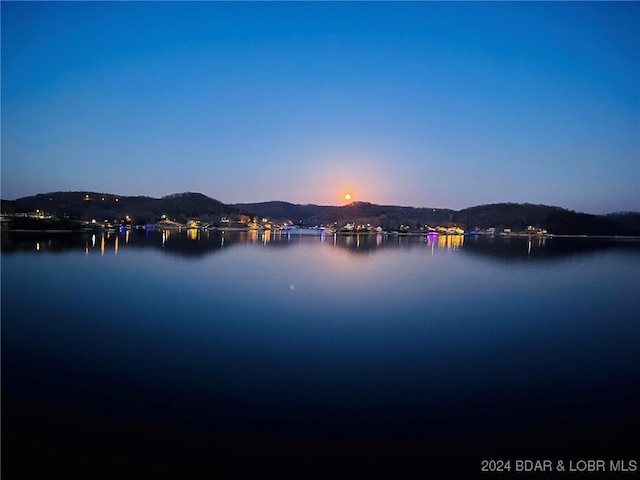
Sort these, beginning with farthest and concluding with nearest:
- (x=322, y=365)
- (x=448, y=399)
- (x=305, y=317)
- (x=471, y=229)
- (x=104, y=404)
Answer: (x=471, y=229) → (x=305, y=317) → (x=322, y=365) → (x=448, y=399) → (x=104, y=404)

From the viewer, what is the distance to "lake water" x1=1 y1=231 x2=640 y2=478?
10.9ft

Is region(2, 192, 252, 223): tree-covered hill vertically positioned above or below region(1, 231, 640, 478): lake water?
above

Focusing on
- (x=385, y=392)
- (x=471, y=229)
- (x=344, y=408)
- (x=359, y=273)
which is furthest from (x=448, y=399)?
(x=471, y=229)

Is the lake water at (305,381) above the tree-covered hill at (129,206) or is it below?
below

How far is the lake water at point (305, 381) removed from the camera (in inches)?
131

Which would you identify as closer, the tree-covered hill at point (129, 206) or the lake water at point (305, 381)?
the lake water at point (305, 381)

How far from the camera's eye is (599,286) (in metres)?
14.2

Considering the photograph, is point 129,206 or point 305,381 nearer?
point 305,381

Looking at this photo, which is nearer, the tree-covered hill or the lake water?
the lake water

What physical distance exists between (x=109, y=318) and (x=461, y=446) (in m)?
6.45

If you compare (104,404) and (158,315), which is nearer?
(104,404)

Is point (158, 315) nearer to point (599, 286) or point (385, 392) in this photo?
point (385, 392)

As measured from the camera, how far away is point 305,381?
4719mm

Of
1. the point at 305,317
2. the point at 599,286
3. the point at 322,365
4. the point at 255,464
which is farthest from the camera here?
the point at 599,286
